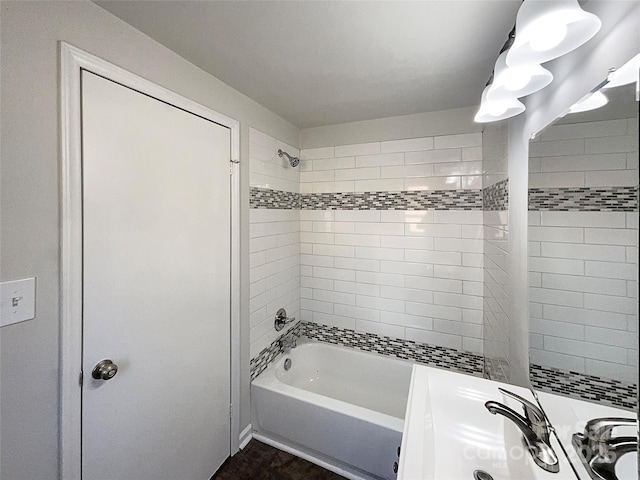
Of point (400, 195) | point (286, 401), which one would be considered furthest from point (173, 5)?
point (286, 401)

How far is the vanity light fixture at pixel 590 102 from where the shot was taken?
78cm

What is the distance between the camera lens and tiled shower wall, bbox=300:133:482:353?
203cm

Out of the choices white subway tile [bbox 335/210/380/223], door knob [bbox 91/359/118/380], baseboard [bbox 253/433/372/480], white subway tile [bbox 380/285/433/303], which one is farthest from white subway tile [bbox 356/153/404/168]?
baseboard [bbox 253/433/372/480]

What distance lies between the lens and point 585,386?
845 mm

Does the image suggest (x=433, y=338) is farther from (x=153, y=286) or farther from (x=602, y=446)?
(x=153, y=286)

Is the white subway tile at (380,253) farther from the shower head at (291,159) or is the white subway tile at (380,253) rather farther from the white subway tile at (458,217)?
the shower head at (291,159)

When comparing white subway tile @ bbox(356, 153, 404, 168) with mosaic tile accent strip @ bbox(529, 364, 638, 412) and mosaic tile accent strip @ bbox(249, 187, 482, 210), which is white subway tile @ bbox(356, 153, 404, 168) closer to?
mosaic tile accent strip @ bbox(249, 187, 482, 210)

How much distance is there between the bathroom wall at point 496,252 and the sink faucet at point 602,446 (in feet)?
2.38

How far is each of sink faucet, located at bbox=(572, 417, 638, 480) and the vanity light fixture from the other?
864 millimetres

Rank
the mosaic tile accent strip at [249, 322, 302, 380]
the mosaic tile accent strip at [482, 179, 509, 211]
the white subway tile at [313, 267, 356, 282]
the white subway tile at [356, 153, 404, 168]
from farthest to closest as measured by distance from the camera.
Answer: the white subway tile at [313, 267, 356, 282] → the white subway tile at [356, 153, 404, 168] → the mosaic tile accent strip at [249, 322, 302, 380] → the mosaic tile accent strip at [482, 179, 509, 211]

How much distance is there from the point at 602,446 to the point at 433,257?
1.46 m

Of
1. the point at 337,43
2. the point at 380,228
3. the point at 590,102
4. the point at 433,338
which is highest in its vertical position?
the point at 337,43

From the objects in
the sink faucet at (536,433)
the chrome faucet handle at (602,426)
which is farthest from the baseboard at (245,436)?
the chrome faucet handle at (602,426)

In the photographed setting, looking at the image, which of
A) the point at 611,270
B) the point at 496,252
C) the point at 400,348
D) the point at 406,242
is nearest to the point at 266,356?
the point at 400,348
